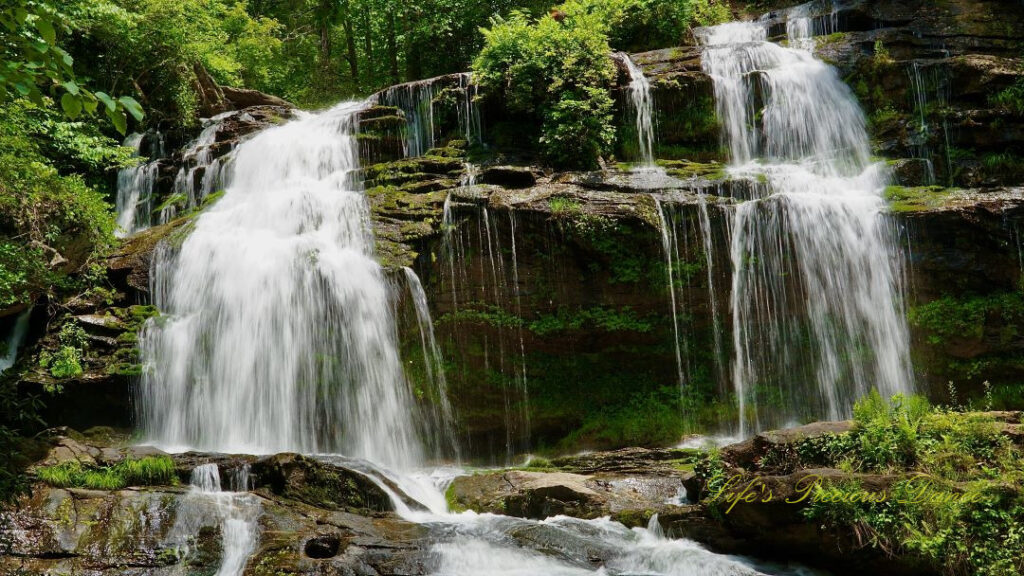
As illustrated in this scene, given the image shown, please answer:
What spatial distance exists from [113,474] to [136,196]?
11042mm

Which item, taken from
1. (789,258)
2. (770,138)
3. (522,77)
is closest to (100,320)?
(522,77)

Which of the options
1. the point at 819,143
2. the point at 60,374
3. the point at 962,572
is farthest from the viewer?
the point at 819,143

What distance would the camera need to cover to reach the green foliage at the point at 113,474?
721cm

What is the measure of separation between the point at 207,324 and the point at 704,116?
11.0m

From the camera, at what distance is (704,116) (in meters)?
14.7

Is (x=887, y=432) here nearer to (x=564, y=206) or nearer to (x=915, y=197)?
(x=564, y=206)

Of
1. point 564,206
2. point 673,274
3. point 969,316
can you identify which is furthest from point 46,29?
point 969,316

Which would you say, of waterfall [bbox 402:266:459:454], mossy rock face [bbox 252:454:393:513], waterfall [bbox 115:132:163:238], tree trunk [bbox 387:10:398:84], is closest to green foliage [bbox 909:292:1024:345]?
waterfall [bbox 402:266:459:454]

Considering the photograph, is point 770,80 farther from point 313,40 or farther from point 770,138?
point 313,40

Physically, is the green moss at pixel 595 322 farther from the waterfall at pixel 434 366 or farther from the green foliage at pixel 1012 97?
the green foliage at pixel 1012 97

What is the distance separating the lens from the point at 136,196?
54.0ft

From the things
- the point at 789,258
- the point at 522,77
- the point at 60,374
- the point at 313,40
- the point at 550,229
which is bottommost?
the point at 60,374

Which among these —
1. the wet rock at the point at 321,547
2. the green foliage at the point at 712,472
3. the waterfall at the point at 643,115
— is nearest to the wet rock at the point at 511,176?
the waterfall at the point at 643,115

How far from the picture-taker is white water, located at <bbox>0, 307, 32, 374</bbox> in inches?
444
